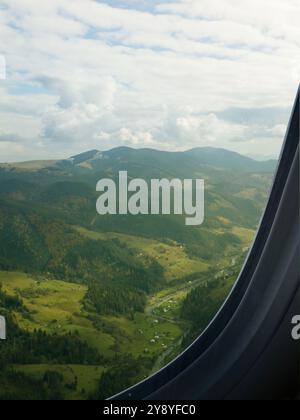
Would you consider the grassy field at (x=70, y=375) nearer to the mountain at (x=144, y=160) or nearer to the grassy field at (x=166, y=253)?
the grassy field at (x=166, y=253)

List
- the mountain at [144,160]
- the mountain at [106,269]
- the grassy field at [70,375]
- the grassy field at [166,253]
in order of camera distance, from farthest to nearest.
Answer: the grassy field at [166,253], the mountain at [144,160], the mountain at [106,269], the grassy field at [70,375]

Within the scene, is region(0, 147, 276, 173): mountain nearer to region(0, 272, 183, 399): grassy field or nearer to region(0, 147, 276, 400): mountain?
region(0, 147, 276, 400): mountain

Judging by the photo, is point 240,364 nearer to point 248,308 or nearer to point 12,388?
point 248,308

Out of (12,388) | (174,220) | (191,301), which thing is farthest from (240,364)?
(174,220)

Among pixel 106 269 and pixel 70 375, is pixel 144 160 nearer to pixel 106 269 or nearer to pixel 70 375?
pixel 106 269

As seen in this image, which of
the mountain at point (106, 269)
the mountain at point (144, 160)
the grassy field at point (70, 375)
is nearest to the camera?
the grassy field at point (70, 375)

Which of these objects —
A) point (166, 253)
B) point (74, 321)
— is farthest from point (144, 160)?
point (74, 321)

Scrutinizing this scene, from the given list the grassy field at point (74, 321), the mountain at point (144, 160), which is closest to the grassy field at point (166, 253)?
the grassy field at point (74, 321)

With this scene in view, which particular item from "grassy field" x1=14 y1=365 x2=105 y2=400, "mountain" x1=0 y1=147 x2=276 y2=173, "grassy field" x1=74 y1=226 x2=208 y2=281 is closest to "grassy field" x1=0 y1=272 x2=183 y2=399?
"grassy field" x1=14 y1=365 x2=105 y2=400
